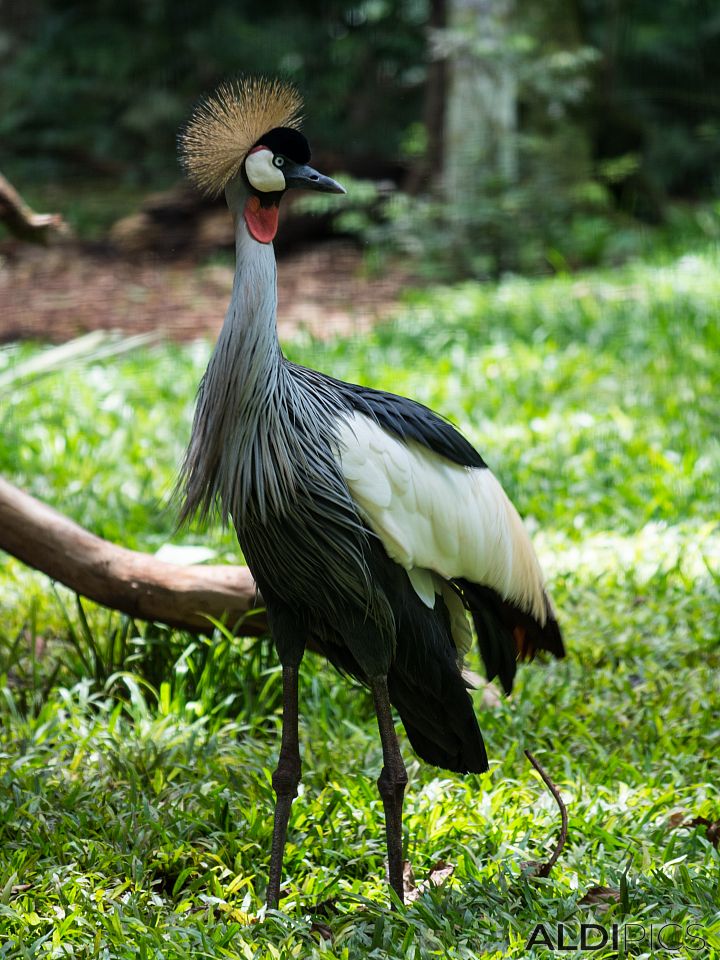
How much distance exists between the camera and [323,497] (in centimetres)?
238

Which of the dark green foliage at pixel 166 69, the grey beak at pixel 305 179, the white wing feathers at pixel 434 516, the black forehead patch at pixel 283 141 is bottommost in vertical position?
the white wing feathers at pixel 434 516

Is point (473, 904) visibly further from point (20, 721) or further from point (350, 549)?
point (20, 721)

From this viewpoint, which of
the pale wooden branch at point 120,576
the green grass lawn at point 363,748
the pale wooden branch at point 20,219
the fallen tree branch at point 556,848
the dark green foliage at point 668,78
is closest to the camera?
the green grass lawn at point 363,748

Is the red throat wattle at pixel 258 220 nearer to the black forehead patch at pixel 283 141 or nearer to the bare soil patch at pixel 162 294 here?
the black forehead patch at pixel 283 141

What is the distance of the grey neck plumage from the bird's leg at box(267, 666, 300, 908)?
464 millimetres

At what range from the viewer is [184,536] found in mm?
4469

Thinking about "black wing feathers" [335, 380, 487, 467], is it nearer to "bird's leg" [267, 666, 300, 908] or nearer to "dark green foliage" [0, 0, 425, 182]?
"bird's leg" [267, 666, 300, 908]

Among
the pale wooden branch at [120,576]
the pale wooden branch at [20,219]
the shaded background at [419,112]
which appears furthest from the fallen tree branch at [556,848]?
the shaded background at [419,112]

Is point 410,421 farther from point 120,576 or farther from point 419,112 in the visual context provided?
point 419,112

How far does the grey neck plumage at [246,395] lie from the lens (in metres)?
2.35

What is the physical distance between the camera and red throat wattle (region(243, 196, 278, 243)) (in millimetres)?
2355
